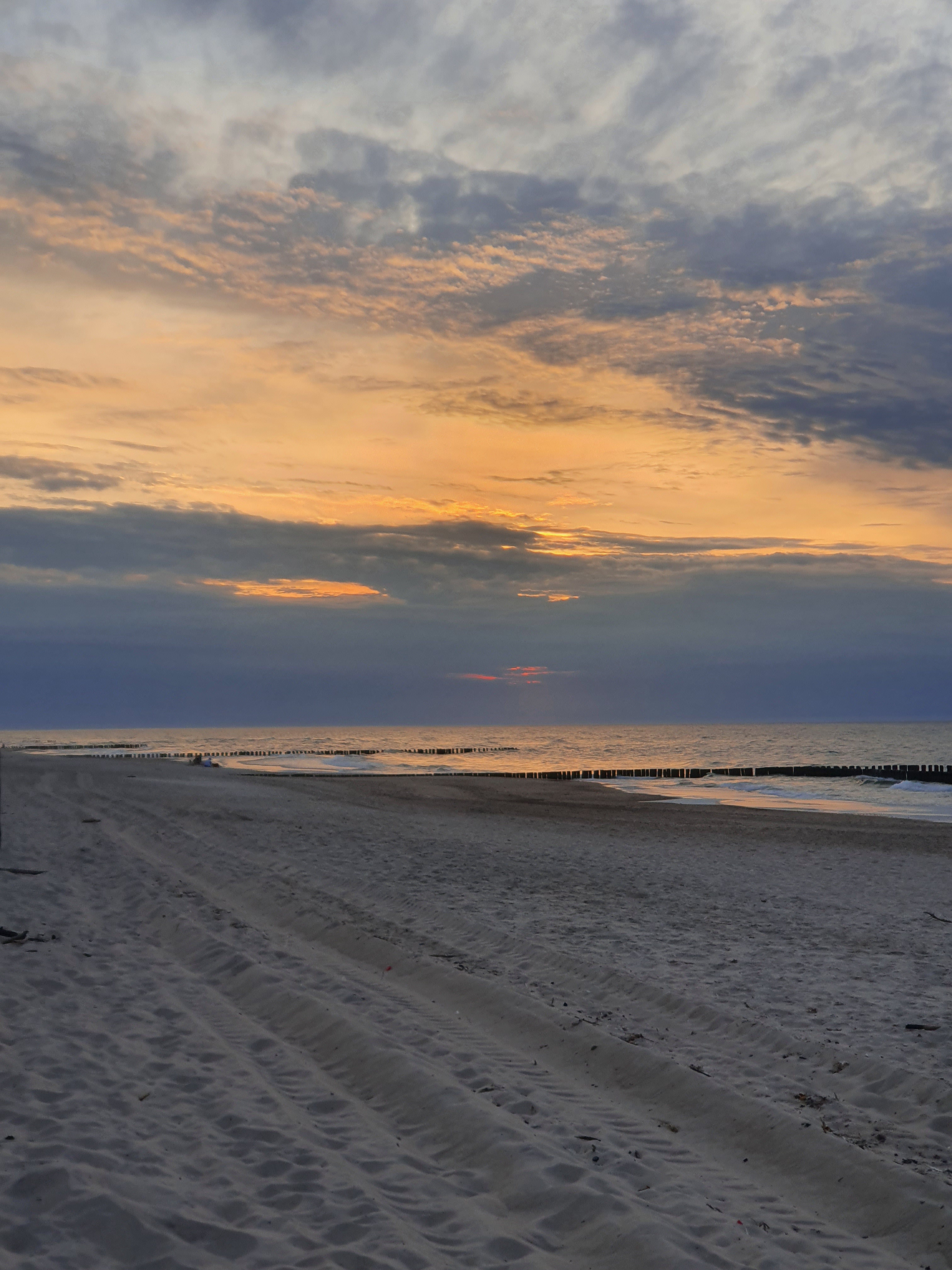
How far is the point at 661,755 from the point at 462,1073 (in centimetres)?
9623

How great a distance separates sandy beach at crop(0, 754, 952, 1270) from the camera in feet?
15.3

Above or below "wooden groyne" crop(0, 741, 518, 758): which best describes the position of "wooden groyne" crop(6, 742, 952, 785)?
above

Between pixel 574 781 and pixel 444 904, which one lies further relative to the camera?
pixel 574 781

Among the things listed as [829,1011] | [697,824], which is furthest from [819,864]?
[829,1011]

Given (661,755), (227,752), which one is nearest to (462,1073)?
(661,755)

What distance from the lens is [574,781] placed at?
58969 mm

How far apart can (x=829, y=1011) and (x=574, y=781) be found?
5079 centimetres

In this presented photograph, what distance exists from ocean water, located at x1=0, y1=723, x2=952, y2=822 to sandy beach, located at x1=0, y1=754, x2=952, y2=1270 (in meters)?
25.1

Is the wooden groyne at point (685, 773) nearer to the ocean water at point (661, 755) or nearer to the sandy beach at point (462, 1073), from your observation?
the ocean water at point (661, 755)

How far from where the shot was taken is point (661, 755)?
100m

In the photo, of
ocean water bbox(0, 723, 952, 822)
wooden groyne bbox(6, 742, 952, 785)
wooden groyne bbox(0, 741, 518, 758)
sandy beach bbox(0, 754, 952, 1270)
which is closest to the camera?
sandy beach bbox(0, 754, 952, 1270)

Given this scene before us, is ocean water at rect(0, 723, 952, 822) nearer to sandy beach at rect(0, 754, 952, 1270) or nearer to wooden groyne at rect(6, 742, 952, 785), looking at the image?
wooden groyne at rect(6, 742, 952, 785)

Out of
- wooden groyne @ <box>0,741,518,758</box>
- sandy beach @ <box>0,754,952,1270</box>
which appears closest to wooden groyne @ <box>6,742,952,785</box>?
wooden groyne @ <box>0,741,518,758</box>

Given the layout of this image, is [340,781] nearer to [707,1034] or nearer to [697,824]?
[697,824]
